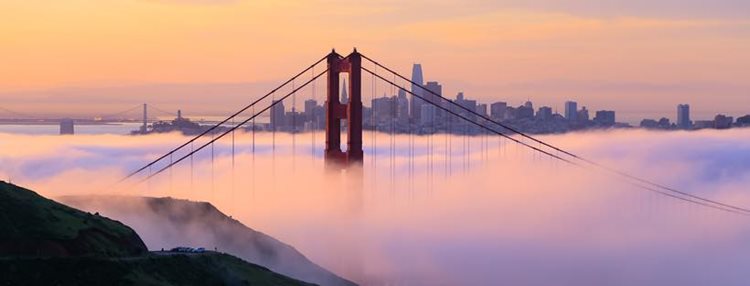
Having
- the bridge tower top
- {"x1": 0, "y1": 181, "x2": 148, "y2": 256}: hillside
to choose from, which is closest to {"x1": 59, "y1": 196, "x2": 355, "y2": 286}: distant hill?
the bridge tower top

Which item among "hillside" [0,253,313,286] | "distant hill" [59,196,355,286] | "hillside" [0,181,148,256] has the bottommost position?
"distant hill" [59,196,355,286]

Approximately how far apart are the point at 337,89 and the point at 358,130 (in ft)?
27.9

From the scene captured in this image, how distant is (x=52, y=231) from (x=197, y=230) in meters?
70.7

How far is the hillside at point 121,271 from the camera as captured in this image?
87.0 metres

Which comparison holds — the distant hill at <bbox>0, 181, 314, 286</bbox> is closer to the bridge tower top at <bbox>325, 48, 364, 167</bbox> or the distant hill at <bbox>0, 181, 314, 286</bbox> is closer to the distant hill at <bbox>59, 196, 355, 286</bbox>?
the bridge tower top at <bbox>325, 48, 364, 167</bbox>

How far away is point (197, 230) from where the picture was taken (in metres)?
171

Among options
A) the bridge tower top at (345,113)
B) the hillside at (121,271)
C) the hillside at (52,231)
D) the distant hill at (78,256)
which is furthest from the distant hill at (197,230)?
the hillside at (121,271)

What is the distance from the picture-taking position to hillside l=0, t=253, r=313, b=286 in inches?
3425

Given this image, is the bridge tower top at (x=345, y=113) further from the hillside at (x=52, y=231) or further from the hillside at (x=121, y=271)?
the hillside at (x=52, y=231)

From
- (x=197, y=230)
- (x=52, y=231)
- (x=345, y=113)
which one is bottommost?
(x=197, y=230)

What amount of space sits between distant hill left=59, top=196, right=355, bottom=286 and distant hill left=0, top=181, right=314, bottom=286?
154ft

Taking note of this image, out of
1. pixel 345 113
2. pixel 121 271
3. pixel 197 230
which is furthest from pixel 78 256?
pixel 197 230

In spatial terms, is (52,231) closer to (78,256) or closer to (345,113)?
(78,256)

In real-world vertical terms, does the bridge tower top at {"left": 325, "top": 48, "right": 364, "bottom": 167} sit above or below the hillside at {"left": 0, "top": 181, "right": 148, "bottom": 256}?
above
